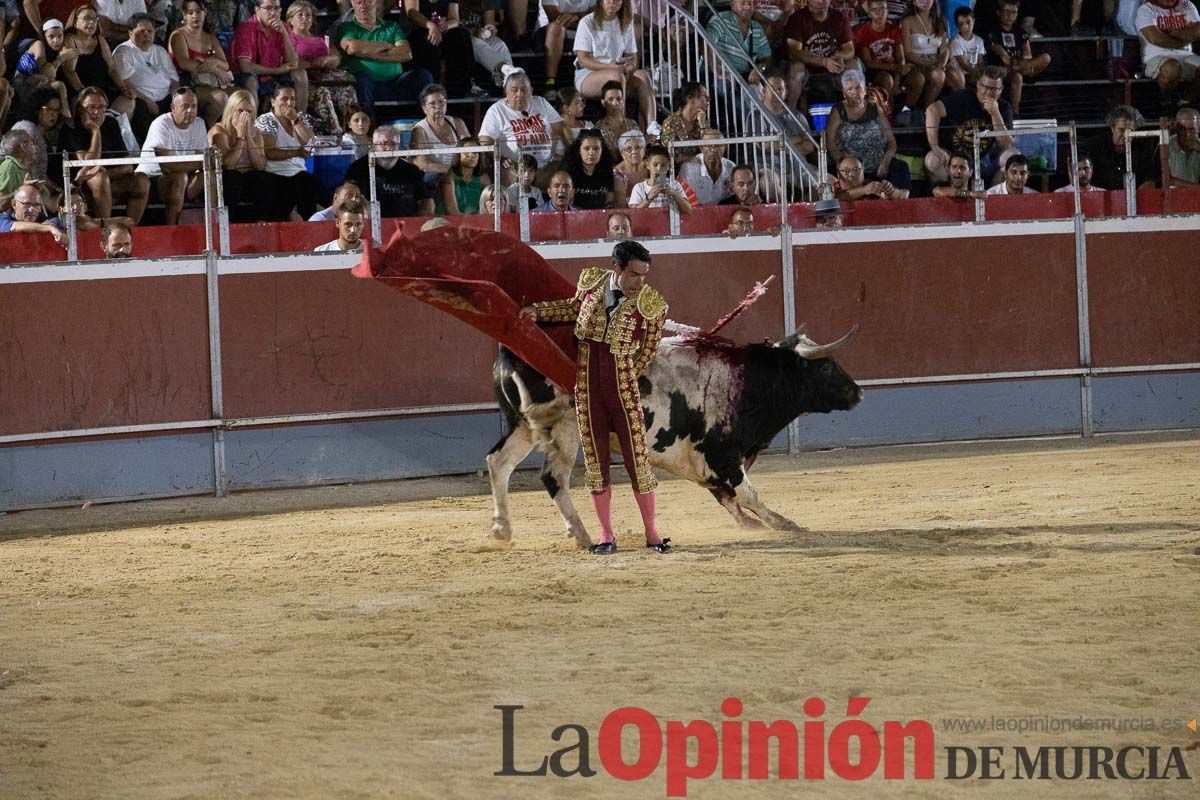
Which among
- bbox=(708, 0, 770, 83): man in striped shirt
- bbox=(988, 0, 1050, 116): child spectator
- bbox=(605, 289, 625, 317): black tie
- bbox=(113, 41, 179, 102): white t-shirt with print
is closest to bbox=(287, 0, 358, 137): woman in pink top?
bbox=(113, 41, 179, 102): white t-shirt with print

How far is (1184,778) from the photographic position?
399 cm

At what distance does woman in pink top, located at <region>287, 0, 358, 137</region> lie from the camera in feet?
40.0

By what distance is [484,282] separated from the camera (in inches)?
293

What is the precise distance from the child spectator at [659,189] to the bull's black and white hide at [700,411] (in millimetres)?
3220

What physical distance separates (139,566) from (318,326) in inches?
133

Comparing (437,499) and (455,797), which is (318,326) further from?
(455,797)

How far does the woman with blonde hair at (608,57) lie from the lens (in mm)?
13016

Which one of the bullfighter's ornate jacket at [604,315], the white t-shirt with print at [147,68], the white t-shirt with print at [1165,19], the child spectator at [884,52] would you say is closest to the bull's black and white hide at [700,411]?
the bullfighter's ornate jacket at [604,315]

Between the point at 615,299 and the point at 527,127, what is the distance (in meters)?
4.60

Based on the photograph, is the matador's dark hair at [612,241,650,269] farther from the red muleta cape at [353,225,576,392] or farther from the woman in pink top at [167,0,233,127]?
the woman in pink top at [167,0,233,127]

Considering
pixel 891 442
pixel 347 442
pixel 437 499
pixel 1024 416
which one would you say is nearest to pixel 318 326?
pixel 347 442

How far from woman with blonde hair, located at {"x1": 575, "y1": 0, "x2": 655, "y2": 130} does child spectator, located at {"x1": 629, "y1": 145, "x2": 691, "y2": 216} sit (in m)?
1.46

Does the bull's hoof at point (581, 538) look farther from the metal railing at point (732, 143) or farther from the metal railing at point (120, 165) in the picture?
the metal railing at point (732, 143)

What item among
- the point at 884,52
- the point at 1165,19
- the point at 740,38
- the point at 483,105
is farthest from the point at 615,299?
the point at 1165,19
